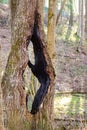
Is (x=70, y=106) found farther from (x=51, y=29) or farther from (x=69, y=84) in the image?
(x=51, y=29)

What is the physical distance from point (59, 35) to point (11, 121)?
14.0 metres

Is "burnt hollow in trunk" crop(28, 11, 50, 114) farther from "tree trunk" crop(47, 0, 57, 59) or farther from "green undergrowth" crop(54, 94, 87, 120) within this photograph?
"green undergrowth" crop(54, 94, 87, 120)

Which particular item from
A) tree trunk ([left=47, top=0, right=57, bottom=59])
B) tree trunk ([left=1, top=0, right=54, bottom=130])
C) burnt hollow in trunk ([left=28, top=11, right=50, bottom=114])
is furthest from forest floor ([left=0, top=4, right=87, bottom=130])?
tree trunk ([left=47, top=0, right=57, bottom=59])

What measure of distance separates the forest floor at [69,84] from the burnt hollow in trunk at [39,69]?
66cm

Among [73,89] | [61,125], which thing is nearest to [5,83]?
[61,125]

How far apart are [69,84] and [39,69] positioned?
578 centimetres

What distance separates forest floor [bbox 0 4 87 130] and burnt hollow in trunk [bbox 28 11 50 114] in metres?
0.66

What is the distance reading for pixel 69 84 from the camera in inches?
443

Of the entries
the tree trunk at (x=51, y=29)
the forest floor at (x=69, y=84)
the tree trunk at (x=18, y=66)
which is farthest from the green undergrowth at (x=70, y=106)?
the tree trunk at (x=18, y=66)

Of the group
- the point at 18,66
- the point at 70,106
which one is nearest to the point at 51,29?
the point at 18,66

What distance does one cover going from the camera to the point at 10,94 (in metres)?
5.20

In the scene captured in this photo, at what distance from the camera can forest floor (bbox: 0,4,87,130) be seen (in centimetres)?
719

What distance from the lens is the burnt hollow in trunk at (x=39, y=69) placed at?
5.53m

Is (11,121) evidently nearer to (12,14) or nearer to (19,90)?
(19,90)
